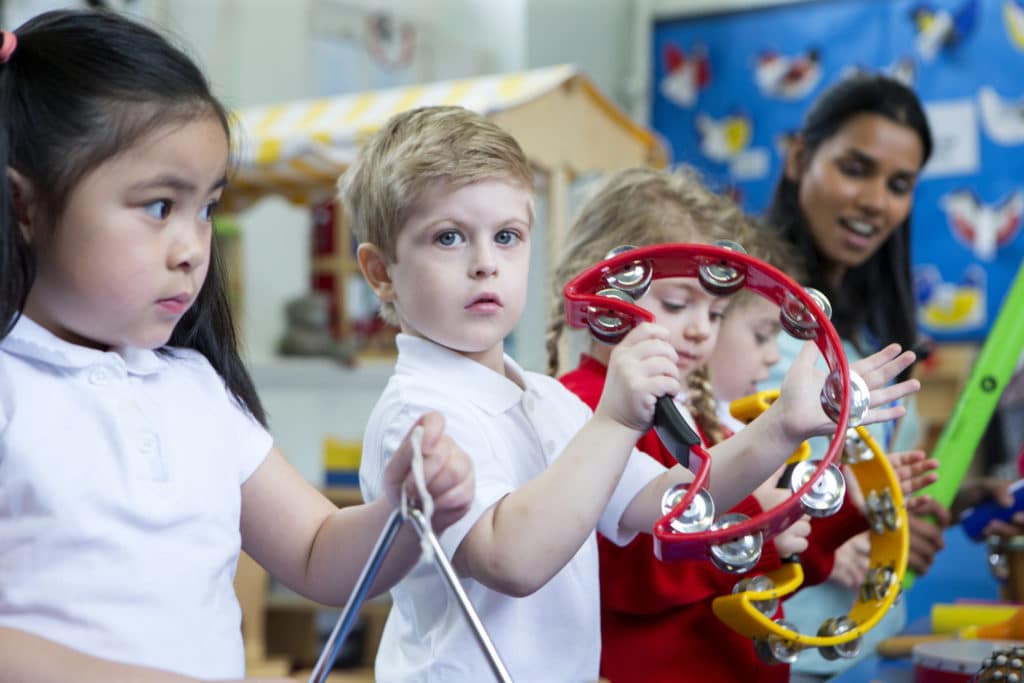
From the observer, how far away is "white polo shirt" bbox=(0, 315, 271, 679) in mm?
643

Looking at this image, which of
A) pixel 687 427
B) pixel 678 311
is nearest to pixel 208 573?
pixel 687 427

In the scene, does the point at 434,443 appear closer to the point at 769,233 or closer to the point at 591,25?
the point at 769,233

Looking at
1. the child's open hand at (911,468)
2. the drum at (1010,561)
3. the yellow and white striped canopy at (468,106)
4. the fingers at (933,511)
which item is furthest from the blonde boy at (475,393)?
the yellow and white striped canopy at (468,106)

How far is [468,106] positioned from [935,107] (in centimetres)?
281

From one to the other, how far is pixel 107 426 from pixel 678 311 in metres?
0.53

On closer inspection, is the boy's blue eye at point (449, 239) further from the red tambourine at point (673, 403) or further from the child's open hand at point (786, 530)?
the child's open hand at point (786, 530)

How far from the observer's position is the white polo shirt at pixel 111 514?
0.64m

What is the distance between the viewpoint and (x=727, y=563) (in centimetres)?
70

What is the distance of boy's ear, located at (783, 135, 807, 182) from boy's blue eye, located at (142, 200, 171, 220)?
1.21 meters

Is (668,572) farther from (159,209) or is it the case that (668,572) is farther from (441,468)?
(159,209)

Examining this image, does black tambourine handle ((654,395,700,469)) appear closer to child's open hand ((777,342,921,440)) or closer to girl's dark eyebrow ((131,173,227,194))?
child's open hand ((777,342,921,440))

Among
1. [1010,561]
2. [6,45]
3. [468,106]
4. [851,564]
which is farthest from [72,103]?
[468,106]

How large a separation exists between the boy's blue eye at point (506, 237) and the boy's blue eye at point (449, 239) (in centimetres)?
3

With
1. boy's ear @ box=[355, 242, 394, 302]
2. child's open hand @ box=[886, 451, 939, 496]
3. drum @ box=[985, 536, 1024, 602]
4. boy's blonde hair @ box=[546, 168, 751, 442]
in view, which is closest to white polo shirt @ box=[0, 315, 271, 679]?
boy's ear @ box=[355, 242, 394, 302]
